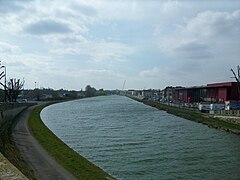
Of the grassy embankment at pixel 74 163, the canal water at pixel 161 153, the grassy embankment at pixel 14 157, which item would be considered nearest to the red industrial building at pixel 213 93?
the canal water at pixel 161 153

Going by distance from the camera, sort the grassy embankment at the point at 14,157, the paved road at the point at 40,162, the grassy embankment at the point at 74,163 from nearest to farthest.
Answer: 1. the grassy embankment at the point at 14,157
2. the paved road at the point at 40,162
3. the grassy embankment at the point at 74,163

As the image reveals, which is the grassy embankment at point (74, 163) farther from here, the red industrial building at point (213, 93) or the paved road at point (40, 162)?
the red industrial building at point (213, 93)

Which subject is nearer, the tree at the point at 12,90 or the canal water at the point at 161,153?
the canal water at the point at 161,153

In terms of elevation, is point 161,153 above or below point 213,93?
below

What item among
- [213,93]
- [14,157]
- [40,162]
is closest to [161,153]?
[40,162]

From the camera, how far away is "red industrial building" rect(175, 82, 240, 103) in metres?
66.9

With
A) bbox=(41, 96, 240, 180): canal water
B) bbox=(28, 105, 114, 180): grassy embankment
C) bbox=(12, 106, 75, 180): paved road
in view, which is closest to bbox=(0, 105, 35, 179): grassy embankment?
bbox=(12, 106, 75, 180): paved road

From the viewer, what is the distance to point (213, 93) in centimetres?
7688

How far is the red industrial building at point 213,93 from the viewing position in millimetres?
66938

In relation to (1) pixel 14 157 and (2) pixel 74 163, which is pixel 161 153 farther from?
(1) pixel 14 157

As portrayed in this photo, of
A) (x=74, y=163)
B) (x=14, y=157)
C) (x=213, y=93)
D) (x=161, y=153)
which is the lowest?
(x=161, y=153)

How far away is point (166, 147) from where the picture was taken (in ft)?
91.7

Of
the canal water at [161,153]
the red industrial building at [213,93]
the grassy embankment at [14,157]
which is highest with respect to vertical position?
the red industrial building at [213,93]

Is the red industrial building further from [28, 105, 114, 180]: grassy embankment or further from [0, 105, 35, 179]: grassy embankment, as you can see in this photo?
[0, 105, 35, 179]: grassy embankment
